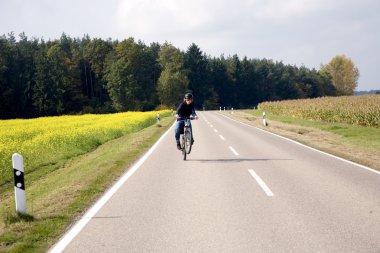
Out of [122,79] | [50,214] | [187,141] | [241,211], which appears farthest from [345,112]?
[122,79]

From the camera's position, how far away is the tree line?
69188 mm

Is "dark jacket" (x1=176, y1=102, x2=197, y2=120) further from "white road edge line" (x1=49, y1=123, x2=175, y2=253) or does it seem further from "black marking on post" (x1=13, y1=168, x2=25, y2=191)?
"black marking on post" (x1=13, y1=168, x2=25, y2=191)

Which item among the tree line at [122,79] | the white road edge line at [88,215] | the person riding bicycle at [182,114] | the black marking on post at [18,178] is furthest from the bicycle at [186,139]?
the tree line at [122,79]

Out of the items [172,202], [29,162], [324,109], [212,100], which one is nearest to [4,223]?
[172,202]

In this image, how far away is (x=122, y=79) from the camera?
75.8 m

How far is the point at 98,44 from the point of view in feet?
280

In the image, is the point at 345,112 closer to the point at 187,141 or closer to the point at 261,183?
the point at 187,141

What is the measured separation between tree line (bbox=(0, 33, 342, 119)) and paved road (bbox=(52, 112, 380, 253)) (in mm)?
65090

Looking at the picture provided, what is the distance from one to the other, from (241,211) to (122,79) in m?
72.6

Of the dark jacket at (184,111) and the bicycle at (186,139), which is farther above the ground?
the dark jacket at (184,111)

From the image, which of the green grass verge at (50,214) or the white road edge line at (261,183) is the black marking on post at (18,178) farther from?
the white road edge line at (261,183)

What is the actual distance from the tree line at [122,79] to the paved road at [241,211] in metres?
65.1

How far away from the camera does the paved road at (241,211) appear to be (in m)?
4.32

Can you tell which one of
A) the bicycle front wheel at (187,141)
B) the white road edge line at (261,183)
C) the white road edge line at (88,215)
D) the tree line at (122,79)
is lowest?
the white road edge line at (261,183)
